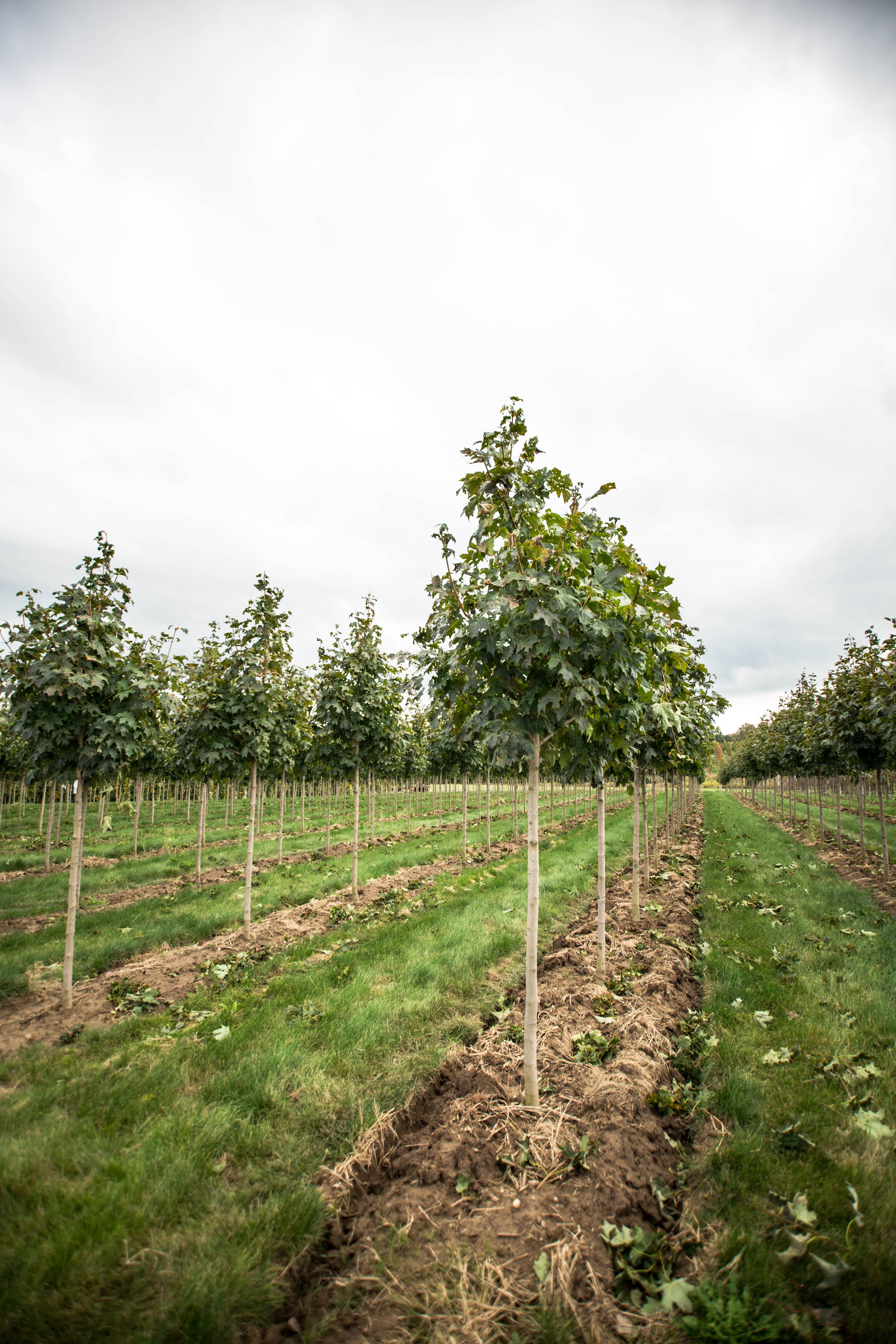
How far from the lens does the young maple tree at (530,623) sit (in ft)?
14.8

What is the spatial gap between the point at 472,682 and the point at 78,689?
5.47 metres

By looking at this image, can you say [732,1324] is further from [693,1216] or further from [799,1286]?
[693,1216]

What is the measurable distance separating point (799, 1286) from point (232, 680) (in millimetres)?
9651

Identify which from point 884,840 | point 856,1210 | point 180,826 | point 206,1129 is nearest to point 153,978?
point 206,1129

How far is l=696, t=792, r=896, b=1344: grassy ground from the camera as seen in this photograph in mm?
2975

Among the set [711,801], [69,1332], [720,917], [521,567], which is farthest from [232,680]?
[711,801]

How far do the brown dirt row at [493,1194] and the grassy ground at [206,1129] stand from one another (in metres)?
0.29

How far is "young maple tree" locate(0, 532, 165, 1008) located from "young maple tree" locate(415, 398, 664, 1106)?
471cm

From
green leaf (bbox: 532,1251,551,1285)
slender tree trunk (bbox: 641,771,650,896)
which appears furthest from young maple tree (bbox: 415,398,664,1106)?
slender tree trunk (bbox: 641,771,650,896)

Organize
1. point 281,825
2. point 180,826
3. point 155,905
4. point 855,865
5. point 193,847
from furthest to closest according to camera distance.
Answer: point 180,826
point 193,847
point 281,825
point 855,865
point 155,905

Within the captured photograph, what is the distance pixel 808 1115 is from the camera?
4352 millimetres

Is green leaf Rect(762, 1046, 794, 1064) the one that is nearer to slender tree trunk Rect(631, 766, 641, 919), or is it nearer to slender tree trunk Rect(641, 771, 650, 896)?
slender tree trunk Rect(631, 766, 641, 919)

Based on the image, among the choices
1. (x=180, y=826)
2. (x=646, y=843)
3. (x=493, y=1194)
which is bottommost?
(x=180, y=826)

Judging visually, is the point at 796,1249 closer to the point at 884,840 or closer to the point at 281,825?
the point at 884,840
